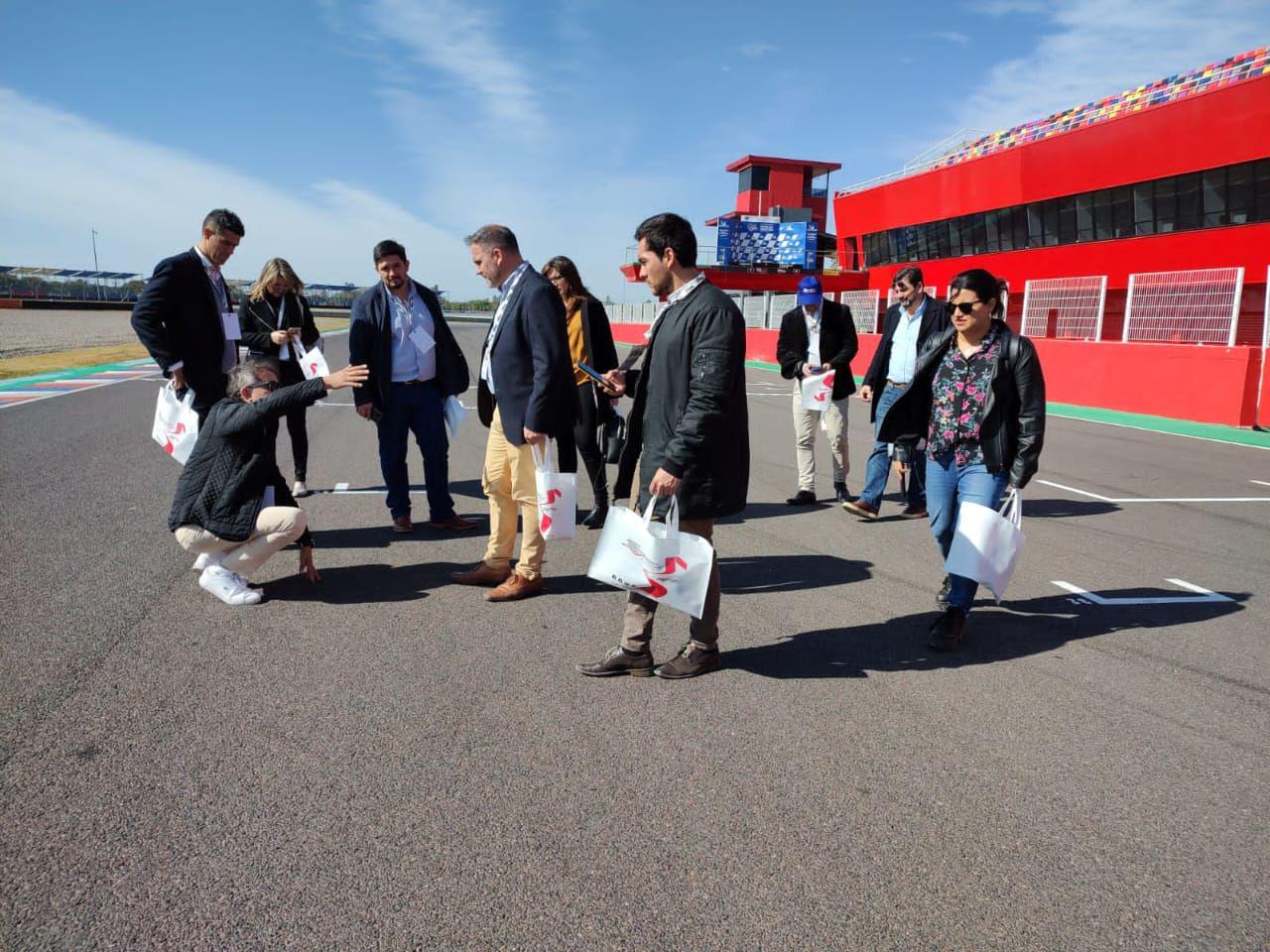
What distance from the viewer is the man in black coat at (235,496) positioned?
14.6ft

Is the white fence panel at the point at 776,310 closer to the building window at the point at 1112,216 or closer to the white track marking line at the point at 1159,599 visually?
the building window at the point at 1112,216

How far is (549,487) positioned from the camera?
4.46 m

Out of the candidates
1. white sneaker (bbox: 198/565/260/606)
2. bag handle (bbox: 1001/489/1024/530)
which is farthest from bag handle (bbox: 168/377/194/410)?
bag handle (bbox: 1001/489/1024/530)

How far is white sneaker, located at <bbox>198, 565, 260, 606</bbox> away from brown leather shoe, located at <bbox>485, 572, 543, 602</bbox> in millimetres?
1278

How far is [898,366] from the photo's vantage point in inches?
267

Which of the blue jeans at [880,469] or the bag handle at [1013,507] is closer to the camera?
the bag handle at [1013,507]

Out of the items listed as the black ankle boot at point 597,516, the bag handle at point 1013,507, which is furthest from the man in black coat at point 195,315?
the bag handle at point 1013,507

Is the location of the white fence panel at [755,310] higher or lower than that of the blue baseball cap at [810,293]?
higher

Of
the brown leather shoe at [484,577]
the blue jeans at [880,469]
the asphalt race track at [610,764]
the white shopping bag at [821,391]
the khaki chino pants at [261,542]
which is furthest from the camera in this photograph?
the white shopping bag at [821,391]

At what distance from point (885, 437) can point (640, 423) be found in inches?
74.5

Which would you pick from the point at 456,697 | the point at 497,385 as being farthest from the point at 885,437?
the point at 456,697

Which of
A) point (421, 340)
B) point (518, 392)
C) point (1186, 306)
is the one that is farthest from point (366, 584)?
point (1186, 306)

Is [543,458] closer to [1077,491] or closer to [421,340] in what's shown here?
[421,340]

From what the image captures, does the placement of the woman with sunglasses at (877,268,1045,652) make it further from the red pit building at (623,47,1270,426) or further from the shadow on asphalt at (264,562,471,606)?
the red pit building at (623,47,1270,426)
